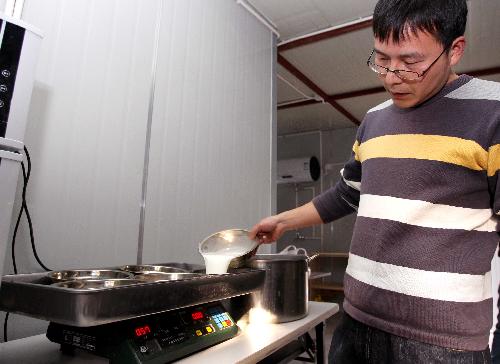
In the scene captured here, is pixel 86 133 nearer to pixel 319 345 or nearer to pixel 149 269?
pixel 149 269

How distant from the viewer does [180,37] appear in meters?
1.65

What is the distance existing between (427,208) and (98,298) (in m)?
0.70

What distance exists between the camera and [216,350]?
88 cm

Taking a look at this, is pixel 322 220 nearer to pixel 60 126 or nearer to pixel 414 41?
pixel 414 41

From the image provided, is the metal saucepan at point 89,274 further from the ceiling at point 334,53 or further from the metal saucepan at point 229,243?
the ceiling at point 334,53

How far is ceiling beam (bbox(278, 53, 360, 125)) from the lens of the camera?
122 inches

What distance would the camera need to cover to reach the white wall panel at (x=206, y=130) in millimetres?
1521

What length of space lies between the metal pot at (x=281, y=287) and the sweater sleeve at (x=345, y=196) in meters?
0.19

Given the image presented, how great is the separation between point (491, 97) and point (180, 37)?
4.17 ft

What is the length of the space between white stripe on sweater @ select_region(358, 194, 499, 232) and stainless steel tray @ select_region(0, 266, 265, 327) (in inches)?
17.7

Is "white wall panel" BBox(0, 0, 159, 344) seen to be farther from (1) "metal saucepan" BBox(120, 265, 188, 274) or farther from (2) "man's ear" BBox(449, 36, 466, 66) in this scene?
(2) "man's ear" BBox(449, 36, 466, 66)

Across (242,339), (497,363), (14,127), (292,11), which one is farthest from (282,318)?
(292,11)

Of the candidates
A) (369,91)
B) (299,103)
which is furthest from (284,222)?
(299,103)

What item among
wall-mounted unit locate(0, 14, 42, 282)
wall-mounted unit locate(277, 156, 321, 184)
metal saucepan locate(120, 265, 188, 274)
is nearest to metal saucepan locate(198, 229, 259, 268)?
metal saucepan locate(120, 265, 188, 274)
